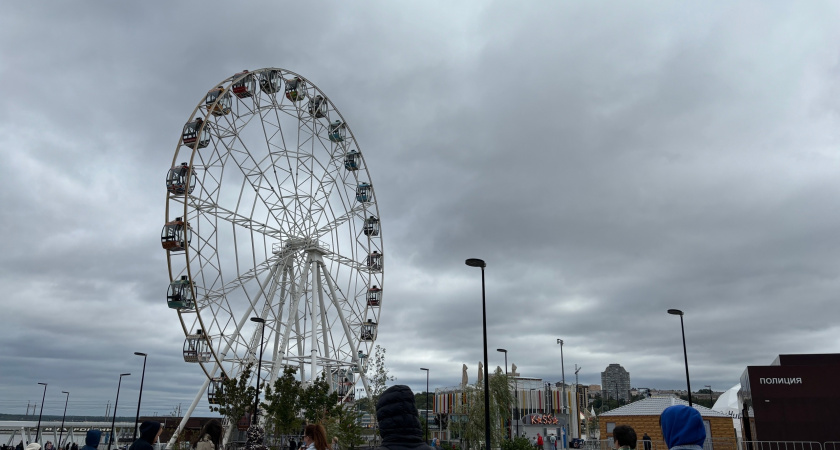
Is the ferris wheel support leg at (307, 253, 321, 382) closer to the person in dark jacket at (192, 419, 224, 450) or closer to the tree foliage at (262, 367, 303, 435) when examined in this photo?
the tree foliage at (262, 367, 303, 435)

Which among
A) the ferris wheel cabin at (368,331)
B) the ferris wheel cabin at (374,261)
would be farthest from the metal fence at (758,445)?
the ferris wheel cabin at (374,261)

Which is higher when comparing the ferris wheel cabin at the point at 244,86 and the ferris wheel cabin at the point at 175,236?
the ferris wheel cabin at the point at 244,86

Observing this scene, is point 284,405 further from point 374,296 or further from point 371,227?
point 371,227

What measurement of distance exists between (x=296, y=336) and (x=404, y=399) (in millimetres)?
37111

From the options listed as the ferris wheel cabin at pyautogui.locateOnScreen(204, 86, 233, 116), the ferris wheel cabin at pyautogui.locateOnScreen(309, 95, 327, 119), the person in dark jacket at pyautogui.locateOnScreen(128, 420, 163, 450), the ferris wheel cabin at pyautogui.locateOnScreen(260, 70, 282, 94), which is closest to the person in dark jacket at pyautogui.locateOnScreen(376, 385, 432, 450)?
the person in dark jacket at pyautogui.locateOnScreen(128, 420, 163, 450)

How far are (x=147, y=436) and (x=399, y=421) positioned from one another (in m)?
4.62

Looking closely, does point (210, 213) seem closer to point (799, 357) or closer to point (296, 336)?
point (296, 336)

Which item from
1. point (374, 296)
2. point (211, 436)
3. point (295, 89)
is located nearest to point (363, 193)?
point (374, 296)

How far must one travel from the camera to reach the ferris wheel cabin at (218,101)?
33594 mm

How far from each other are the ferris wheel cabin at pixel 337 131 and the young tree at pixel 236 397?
16.6m

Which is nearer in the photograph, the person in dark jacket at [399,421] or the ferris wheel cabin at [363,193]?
the person in dark jacket at [399,421]

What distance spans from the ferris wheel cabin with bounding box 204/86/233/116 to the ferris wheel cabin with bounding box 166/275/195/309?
9078 millimetres

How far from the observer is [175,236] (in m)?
30.5

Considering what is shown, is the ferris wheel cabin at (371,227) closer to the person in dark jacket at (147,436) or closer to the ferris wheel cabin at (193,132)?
the ferris wheel cabin at (193,132)
